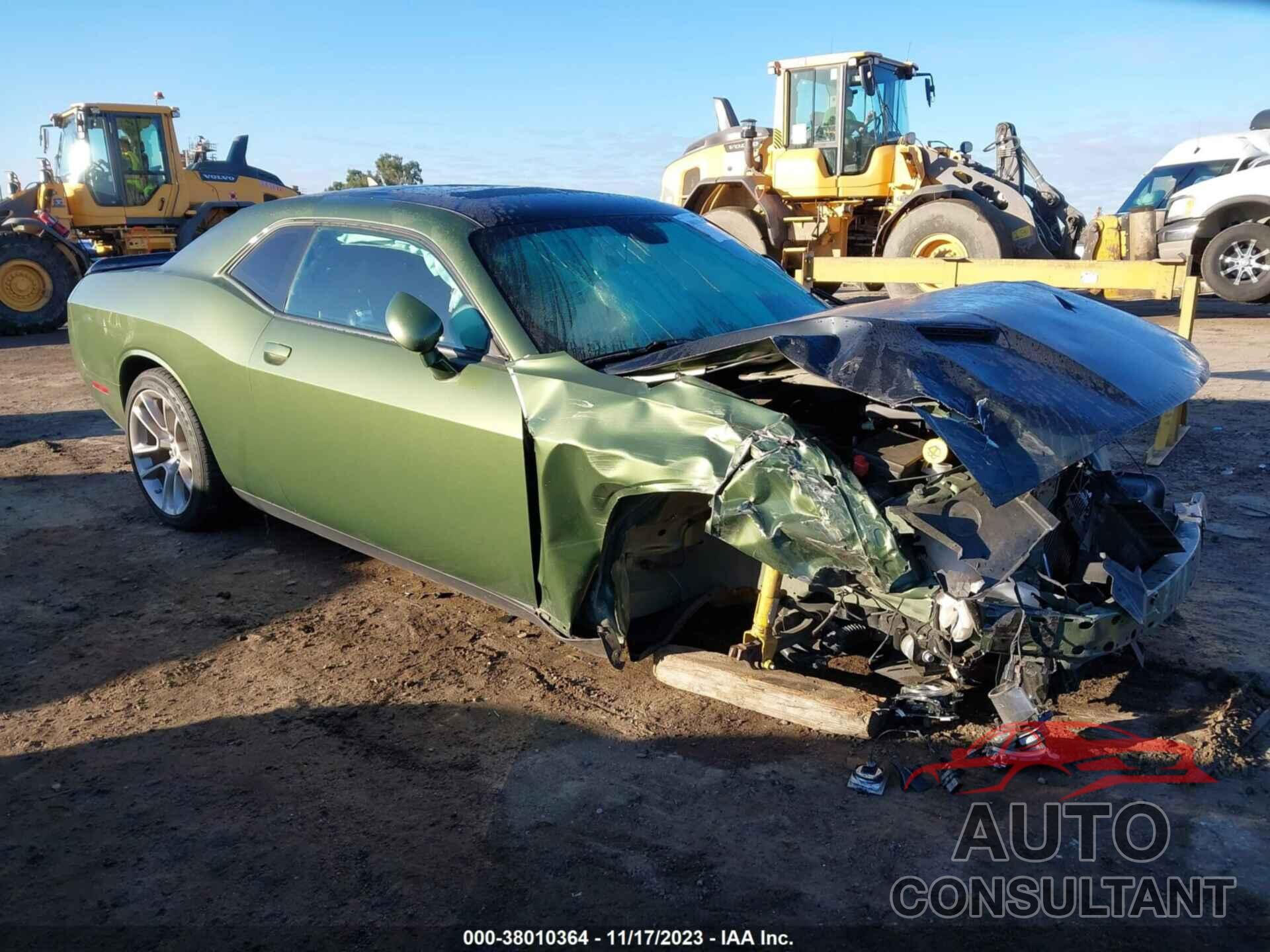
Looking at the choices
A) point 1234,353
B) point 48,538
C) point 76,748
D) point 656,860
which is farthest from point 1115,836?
point 1234,353

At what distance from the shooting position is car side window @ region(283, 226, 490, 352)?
3545mm

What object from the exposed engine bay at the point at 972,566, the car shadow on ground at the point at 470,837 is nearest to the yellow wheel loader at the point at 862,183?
the exposed engine bay at the point at 972,566

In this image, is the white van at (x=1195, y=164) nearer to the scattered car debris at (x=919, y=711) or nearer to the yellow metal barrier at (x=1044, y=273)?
the yellow metal barrier at (x=1044, y=273)

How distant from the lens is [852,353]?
2.80m

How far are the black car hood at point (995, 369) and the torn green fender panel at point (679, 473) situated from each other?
18 centimetres

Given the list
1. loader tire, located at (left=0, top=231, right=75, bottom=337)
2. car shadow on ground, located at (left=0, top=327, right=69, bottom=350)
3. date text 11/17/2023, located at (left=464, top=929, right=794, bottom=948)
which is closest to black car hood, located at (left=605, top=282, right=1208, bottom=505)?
date text 11/17/2023, located at (left=464, top=929, right=794, bottom=948)

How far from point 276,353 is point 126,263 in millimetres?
2080

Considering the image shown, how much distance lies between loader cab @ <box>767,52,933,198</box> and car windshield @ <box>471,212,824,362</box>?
892cm

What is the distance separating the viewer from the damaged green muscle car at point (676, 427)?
277cm

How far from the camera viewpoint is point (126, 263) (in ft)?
18.1

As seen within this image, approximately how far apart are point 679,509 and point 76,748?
79.2 inches

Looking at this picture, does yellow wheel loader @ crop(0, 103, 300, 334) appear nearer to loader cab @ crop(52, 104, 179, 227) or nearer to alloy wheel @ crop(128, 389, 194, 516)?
loader cab @ crop(52, 104, 179, 227)

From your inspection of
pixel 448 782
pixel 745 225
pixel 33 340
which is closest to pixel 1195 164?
pixel 745 225

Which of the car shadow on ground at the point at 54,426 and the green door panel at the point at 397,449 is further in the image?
the car shadow on ground at the point at 54,426
